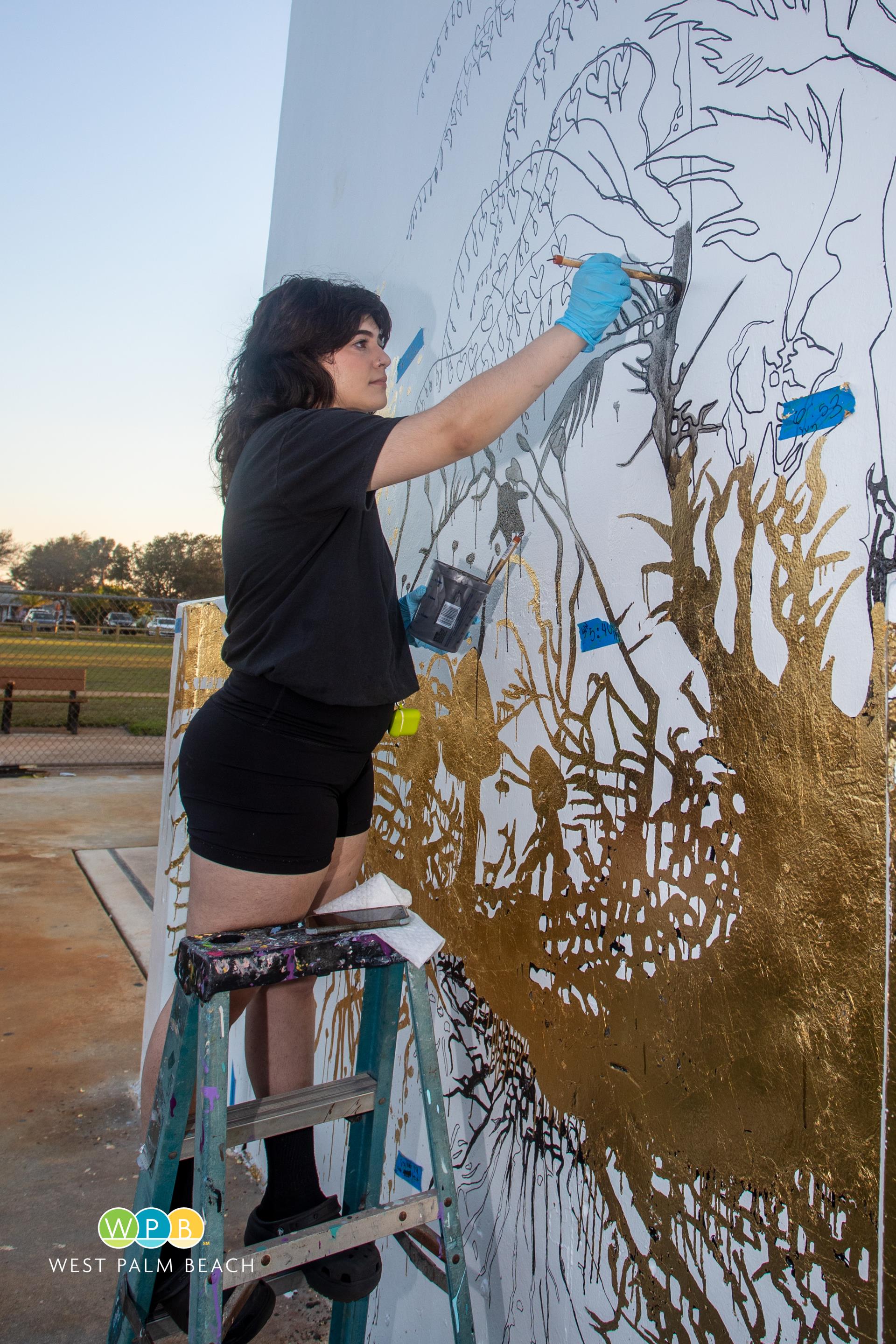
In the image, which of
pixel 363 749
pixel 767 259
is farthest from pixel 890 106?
pixel 363 749

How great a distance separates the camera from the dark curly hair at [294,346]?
1510mm

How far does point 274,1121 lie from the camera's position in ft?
4.30

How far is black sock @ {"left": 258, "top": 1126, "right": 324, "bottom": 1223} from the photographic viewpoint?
1.41m

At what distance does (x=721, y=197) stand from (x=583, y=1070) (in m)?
1.22

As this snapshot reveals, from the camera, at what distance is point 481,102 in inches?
72.1

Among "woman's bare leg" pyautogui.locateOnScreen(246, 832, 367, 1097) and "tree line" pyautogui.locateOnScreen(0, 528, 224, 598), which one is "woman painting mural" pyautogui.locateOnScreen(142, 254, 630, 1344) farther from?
"tree line" pyautogui.locateOnScreen(0, 528, 224, 598)

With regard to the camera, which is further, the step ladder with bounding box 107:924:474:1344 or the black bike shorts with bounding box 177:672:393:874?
the black bike shorts with bounding box 177:672:393:874

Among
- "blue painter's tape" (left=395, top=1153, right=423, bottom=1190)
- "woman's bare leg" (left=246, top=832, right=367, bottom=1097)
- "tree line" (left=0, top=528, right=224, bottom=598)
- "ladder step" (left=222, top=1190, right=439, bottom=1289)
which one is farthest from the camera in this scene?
"tree line" (left=0, top=528, right=224, bottom=598)

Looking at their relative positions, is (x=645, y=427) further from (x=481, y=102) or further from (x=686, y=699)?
(x=481, y=102)

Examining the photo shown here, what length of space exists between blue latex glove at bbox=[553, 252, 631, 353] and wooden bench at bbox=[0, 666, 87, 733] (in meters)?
9.65

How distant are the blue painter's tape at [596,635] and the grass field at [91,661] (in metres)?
9.34

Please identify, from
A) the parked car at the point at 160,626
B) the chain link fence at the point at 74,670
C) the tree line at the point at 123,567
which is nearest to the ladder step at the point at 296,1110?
the chain link fence at the point at 74,670

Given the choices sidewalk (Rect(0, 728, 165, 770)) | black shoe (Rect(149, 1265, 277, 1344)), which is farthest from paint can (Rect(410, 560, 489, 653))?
sidewalk (Rect(0, 728, 165, 770))

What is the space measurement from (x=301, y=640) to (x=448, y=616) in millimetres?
293
